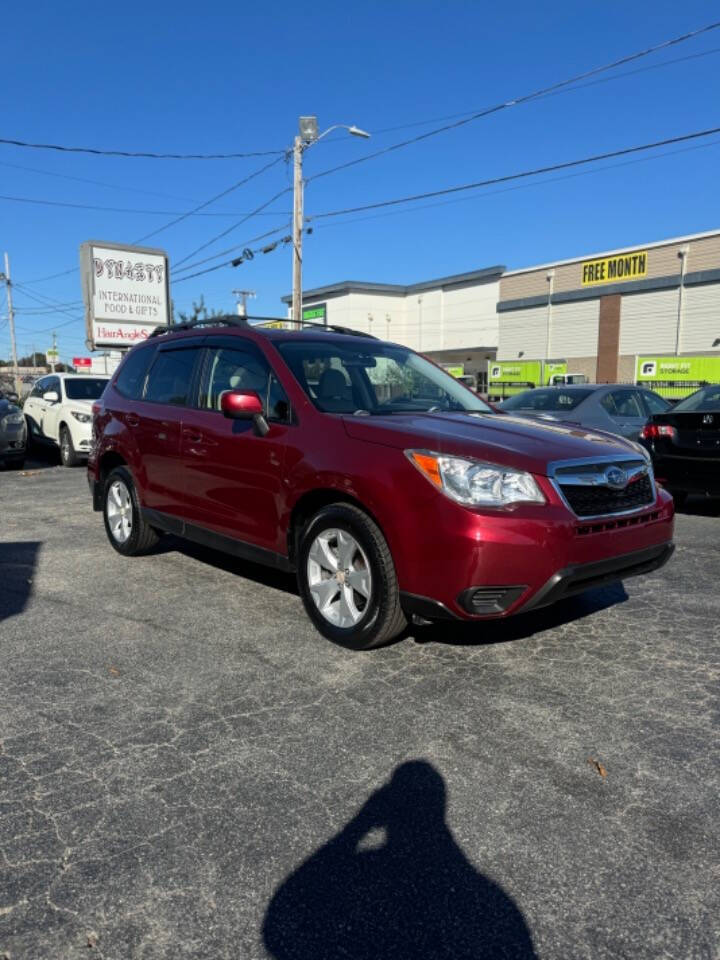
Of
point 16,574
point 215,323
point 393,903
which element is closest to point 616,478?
point 393,903

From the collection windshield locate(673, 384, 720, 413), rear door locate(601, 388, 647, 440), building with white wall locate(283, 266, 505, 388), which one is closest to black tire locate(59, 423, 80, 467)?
rear door locate(601, 388, 647, 440)

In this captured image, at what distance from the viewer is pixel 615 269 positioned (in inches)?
1722

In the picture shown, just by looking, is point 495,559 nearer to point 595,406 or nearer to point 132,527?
point 132,527

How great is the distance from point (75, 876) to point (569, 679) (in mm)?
2388

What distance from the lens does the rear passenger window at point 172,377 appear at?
5.32m

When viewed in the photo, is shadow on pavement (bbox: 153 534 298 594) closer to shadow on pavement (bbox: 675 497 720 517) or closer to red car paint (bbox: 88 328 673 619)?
red car paint (bbox: 88 328 673 619)

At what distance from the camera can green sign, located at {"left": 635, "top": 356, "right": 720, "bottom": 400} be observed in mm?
27453

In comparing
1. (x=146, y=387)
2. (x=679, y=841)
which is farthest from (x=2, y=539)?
(x=679, y=841)

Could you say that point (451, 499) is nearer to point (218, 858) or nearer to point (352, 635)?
point (352, 635)


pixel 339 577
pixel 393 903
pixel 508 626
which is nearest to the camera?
pixel 393 903

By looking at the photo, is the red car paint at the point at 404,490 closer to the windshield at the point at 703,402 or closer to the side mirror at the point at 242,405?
the side mirror at the point at 242,405

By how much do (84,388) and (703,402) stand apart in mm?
10643

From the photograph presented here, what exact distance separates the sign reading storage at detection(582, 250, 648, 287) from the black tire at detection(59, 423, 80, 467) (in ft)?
125

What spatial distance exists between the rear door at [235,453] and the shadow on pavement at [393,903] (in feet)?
7.23
